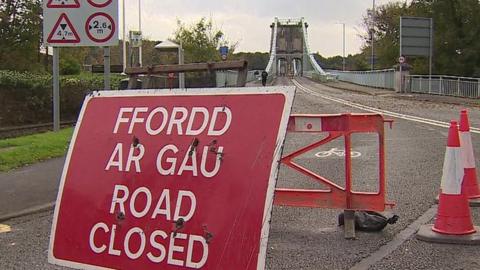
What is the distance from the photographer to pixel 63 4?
844 centimetres

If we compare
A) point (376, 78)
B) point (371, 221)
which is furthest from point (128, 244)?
point (376, 78)

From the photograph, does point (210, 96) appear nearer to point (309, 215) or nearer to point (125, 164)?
point (125, 164)

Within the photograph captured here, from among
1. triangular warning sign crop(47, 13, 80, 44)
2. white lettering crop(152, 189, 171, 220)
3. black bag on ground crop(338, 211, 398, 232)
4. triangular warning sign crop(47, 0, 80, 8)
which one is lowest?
black bag on ground crop(338, 211, 398, 232)

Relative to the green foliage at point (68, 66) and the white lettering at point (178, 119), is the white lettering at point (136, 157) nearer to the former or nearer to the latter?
the white lettering at point (178, 119)

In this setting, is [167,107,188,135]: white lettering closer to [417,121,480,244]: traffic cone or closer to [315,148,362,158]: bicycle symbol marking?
[417,121,480,244]: traffic cone

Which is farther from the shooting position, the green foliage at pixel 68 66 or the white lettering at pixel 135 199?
the green foliage at pixel 68 66

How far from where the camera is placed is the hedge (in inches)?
935

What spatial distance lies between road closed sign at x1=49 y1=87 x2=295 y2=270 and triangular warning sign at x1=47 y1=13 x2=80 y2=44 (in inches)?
218

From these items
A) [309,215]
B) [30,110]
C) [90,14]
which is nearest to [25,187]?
[90,14]

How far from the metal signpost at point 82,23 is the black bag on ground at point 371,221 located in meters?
4.06

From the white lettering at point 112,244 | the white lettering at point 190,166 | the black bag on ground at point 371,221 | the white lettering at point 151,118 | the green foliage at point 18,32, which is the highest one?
the green foliage at point 18,32

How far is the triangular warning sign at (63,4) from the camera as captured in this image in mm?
8289

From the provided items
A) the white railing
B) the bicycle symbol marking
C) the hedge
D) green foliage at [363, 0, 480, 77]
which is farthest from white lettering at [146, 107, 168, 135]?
the white railing

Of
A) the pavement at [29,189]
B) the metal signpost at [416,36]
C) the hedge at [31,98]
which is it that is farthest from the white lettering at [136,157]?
the metal signpost at [416,36]
